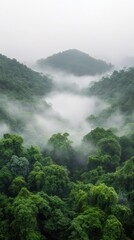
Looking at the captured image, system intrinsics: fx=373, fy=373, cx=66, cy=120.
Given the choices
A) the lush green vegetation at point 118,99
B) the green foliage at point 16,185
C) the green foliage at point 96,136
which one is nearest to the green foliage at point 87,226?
the green foliage at point 16,185

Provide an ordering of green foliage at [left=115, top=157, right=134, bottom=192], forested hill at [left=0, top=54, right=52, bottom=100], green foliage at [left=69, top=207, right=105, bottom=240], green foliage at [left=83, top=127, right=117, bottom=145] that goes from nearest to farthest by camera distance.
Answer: green foliage at [left=69, top=207, right=105, bottom=240] < green foliage at [left=115, top=157, right=134, bottom=192] < green foliage at [left=83, top=127, right=117, bottom=145] < forested hill at [left=0, top=54, right=52, bottom=100]

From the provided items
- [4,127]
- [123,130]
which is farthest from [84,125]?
[4,127]

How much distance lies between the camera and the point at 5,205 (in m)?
27.6

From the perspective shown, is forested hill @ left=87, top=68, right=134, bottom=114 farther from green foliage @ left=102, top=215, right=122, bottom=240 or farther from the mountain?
green foliage @ left=102, top=215, right=122, bottom=240

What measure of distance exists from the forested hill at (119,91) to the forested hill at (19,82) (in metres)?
11.7

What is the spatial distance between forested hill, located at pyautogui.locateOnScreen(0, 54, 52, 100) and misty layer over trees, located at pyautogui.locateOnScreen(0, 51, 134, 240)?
225 mm

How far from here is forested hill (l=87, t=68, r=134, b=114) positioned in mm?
56366

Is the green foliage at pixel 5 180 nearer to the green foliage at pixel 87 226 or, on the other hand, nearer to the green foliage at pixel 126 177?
the green foliage at pixel 87 226

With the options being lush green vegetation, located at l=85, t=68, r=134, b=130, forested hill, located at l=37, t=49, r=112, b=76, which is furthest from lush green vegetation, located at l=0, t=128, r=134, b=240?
forested hill, located at l=37, t=49, r=112, b=76

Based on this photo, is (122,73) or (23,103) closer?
(23,103)

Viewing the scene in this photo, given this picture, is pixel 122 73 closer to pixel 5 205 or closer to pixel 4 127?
pixel 4 127

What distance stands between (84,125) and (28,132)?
11.1 metres

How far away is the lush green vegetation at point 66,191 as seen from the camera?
82.0 feet

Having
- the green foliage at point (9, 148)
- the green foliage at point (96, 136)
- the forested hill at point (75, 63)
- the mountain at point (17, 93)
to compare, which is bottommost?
the green foliage at point (9, 148)
